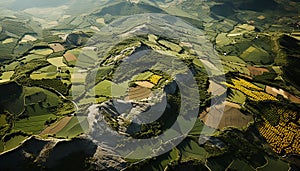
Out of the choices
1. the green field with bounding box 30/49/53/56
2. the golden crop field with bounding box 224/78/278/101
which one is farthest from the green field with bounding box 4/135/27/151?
the green field with bounding box 30/49/53/56

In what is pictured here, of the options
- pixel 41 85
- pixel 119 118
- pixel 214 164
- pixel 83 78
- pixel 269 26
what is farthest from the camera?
pixel 269 26

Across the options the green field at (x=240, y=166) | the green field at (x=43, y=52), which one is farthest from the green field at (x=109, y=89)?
the green field at (x=43, y=52)

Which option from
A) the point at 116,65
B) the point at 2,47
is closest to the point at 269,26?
the point at 116,65

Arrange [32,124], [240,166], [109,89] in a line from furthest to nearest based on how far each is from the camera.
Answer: [109,89]
[32,124]
[240,166]

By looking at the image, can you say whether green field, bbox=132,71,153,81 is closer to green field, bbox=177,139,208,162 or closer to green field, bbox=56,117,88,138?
→ green field, bbox=56,117,88,138

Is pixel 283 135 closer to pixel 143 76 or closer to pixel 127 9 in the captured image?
pixel 143 76

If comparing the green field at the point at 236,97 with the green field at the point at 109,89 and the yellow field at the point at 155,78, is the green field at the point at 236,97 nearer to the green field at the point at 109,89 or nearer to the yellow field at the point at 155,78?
the yellow field at the point at 155,78

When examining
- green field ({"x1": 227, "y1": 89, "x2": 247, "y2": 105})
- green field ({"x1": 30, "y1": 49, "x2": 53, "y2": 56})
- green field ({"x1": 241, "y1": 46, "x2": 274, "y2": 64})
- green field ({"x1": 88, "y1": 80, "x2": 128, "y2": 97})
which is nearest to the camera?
green field ({"x1": 88, "y1": 80, "x2": 128, "y2": 97})

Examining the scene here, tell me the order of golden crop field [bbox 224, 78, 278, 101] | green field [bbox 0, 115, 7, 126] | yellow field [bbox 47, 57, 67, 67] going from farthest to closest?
yellow field [bbox 47, 57, 67, 67] → golden crop field [bbox 224, 78, 278, 101] → green field [bbox 0, 115, 7, 126]

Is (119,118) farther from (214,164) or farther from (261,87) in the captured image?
(261,87)

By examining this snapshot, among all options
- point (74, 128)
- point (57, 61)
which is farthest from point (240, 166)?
point (57, 61)

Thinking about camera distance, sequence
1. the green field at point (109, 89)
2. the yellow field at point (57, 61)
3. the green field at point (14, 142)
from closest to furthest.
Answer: the green field at point (14, 142), the green field at point (109, 89), the yellow field at point (57, 61)
